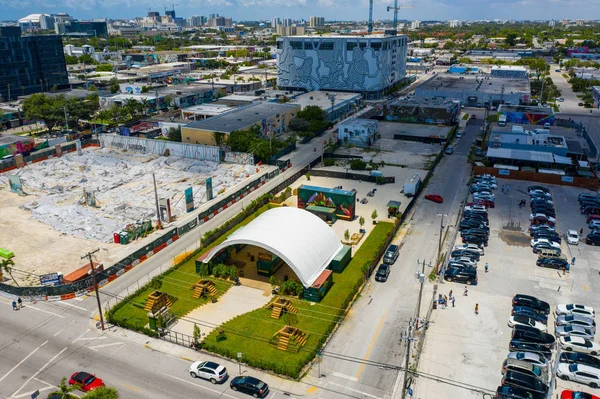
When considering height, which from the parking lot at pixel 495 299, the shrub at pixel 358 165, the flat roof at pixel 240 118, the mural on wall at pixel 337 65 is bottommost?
the parking lot at pixel 495 299

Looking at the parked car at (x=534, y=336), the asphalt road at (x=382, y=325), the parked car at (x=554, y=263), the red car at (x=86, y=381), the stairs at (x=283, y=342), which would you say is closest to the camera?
the red car at (x=86, y=381)

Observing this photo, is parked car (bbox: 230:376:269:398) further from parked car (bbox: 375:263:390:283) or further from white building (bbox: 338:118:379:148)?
white building (bbox: 338:118:379:148)

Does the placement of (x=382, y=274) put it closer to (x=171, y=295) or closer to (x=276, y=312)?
(x=276, y=312)

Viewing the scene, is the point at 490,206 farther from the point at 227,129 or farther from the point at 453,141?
the point at 227,129

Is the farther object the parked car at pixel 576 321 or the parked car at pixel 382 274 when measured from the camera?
the parked car at pixel 382 274

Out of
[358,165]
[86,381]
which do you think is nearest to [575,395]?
[86,381]

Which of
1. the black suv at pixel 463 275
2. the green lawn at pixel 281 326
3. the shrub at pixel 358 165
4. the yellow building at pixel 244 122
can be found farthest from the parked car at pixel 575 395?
→ the yellow building at pixel 244 122

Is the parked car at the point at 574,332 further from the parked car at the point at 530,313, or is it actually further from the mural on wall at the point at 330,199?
the mural on wall at the point at 330,199
